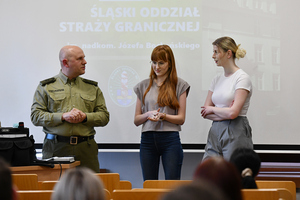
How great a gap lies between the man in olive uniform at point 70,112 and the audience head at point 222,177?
2.35 meters

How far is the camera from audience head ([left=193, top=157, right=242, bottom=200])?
115cm

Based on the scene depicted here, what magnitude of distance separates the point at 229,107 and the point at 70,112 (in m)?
1.43

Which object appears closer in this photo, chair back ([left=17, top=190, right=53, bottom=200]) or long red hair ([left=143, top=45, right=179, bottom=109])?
chair back ([left=17, top=190, right=53, bottom=200])

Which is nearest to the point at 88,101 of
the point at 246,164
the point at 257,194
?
the point at 246,164

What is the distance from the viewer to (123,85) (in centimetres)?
468

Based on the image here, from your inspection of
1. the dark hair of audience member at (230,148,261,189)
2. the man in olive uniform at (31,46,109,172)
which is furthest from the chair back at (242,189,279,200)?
the man in olive uniform at (31,46,109,172)

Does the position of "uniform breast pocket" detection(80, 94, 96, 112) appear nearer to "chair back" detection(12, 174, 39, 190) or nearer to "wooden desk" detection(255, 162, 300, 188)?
"chair back" detection(12, 174, 39, 190)

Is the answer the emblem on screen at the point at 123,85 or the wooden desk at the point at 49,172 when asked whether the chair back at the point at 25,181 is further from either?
the emblem on screen at the point at 123,85

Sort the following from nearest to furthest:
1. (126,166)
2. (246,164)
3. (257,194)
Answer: (257,194) → (246,164) → (126,166)

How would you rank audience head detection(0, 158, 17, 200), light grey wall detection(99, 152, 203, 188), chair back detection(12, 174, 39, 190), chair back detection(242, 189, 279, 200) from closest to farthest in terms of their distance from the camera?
audience head detection(0, 158, 17, 200) < chair back detection(242, 189, 279, 200) < chair back detection(12, 174, 39, 190) < light grey wall detection(99, 152, 203, 188)

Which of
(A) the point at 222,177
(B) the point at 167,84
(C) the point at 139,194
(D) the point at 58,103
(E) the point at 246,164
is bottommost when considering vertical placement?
(C) the point at 139,194

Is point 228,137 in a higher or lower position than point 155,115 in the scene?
lower

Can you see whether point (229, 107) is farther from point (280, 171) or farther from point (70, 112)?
point (280, 171)

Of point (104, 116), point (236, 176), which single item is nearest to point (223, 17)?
point (104, 116)
